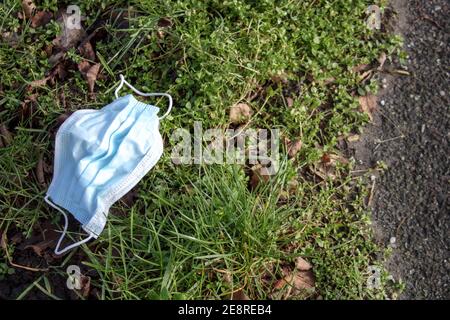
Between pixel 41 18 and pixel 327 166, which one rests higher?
pixel 41 18

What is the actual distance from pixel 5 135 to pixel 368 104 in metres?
1.94

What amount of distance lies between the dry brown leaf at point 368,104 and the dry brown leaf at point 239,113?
2.06ft

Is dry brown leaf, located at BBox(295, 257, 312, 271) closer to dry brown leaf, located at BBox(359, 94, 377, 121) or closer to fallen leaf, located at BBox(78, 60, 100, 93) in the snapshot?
dry brown leaf, located at BBox(359, 94, 377, 121)

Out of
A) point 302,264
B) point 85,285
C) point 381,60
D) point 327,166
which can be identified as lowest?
point 85,285

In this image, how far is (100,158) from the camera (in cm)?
A: 290

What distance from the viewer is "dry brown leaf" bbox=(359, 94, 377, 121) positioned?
3.26 m

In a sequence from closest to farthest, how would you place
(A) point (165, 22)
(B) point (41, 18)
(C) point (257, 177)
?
(C) point (257, 177) < (A) point (165, 22) < (B) point (41, 18)

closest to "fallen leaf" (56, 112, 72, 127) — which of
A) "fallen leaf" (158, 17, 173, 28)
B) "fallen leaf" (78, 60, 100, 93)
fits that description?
"fallen leaf" (78, 60, 100, 93)

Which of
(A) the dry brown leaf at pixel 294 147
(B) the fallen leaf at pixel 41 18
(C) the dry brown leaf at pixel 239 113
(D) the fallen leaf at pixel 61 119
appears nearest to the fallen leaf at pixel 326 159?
(A) the dry brown leaf at pixel 294 147

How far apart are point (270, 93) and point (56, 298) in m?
1.48

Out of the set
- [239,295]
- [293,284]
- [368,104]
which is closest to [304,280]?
[293,284]

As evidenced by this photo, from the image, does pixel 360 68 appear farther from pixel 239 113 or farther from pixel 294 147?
pixel 239 113

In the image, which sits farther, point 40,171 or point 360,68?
point 360,68
